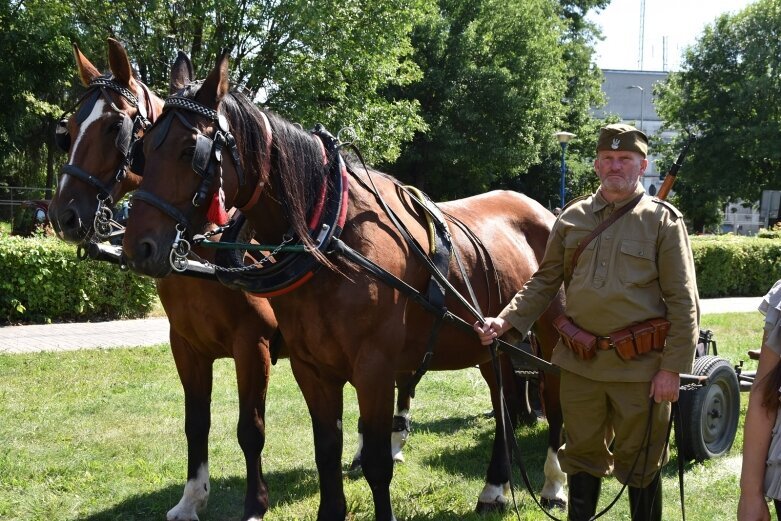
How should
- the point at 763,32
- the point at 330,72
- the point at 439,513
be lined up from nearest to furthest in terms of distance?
the point at 439,513 < the point at 330,72 < the point at 763,32

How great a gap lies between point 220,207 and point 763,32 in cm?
3549

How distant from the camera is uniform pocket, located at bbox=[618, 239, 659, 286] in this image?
309cm

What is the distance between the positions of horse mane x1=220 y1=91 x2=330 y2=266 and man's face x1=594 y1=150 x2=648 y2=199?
3.96ft

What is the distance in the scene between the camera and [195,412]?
175 inches

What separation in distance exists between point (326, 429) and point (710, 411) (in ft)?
10.0

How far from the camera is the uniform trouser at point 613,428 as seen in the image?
3.17m

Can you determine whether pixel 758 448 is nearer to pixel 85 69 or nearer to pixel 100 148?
pixel 100 148

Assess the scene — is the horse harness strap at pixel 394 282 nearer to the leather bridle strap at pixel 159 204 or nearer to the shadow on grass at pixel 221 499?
the leather bridle strap at pixel 159 204

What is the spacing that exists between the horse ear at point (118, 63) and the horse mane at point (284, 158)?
0.97 metres

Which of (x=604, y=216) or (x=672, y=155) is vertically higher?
(x=672, y=155)

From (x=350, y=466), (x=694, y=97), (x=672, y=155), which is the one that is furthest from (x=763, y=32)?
(x=350, y=466)

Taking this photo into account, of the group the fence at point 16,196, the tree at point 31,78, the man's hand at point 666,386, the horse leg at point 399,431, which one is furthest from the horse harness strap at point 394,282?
the fence at point 16,196

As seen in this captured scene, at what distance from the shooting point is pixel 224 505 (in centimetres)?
464

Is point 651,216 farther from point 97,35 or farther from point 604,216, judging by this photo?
point 97,35
